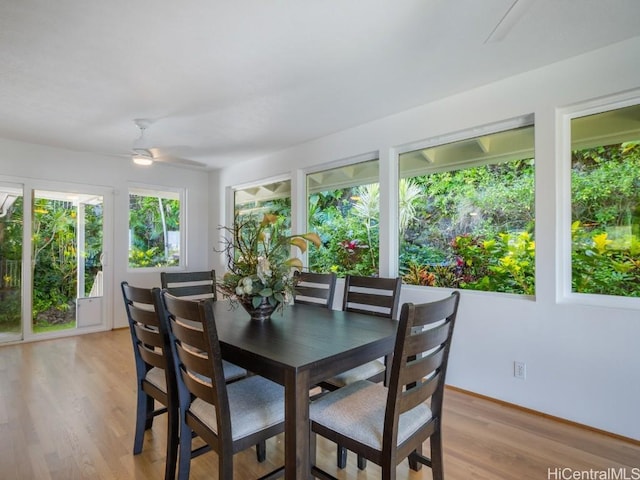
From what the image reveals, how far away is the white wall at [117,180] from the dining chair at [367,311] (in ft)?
12.6

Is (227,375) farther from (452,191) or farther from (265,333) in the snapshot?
(452,191)

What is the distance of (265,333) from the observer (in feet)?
5.70

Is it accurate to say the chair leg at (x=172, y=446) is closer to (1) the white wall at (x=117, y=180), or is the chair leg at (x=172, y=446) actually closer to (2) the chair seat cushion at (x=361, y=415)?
(2) the chair seat cushion at (x=361, y=415)

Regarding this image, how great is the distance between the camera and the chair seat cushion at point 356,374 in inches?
75.5

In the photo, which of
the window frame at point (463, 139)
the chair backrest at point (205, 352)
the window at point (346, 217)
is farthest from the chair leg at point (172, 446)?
the window at point (346, 217)

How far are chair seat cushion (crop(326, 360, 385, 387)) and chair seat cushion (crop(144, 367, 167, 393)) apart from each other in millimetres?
876

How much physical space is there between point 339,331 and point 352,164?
8.17 feet

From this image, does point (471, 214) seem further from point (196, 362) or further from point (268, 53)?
point (196, 362)

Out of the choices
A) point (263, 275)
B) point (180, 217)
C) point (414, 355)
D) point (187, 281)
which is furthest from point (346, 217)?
point (180, 217)

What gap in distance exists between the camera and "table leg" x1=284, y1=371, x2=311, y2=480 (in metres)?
1.26

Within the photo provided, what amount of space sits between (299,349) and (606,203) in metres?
2.28

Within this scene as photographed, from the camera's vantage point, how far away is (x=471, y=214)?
295 cm

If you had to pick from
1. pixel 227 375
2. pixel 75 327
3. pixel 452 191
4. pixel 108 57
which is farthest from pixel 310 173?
pixel 75 327

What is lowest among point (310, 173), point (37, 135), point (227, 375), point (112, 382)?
point (112, 382)
